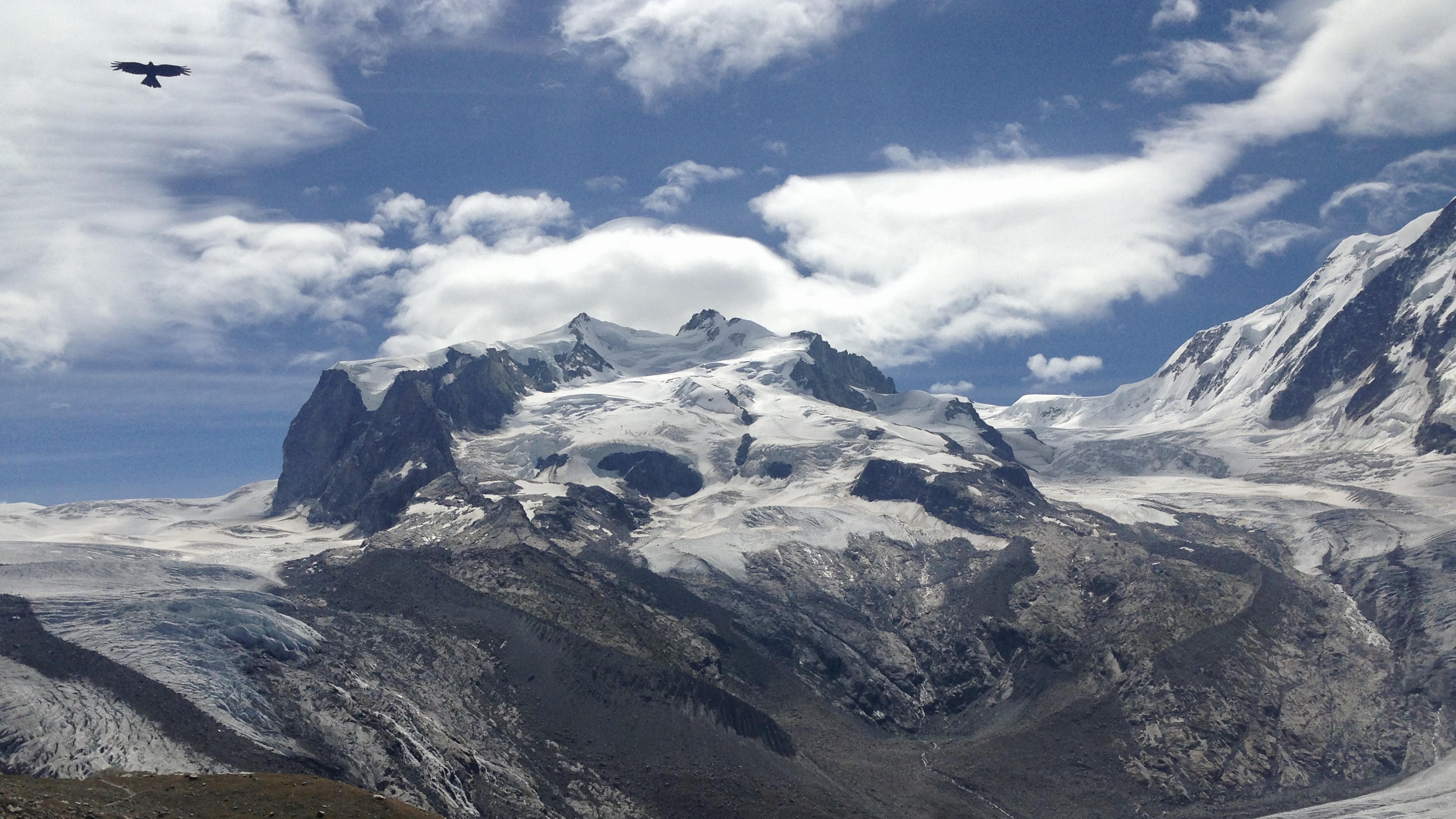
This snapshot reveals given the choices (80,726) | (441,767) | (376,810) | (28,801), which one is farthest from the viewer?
(441,767)

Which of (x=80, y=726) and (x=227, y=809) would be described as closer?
(x=227, y=809)

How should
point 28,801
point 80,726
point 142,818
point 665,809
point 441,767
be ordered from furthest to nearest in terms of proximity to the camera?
point 665,809, point 441,767, point 80,726, point 142,818, point 28,801

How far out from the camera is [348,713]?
189 metres

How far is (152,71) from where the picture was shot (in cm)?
13762

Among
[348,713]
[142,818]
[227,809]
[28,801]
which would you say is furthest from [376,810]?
[348,713]

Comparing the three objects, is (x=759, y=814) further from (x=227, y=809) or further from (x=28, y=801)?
(x=28, y=801)

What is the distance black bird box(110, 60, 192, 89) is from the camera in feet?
450

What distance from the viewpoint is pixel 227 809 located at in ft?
431

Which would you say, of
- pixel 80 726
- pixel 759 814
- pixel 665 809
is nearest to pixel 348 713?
pixel 80 726

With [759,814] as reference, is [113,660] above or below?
above

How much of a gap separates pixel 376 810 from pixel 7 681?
69.4 meters

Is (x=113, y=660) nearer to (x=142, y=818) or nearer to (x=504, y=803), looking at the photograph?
(x=504, y=803)

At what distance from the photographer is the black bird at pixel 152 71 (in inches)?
5399

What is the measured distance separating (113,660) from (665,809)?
86908 millimetres
